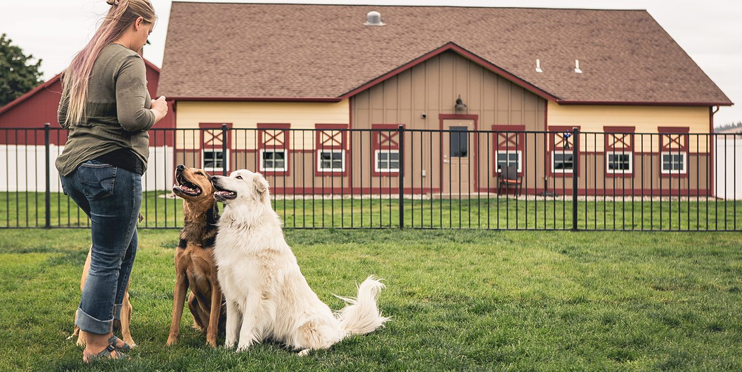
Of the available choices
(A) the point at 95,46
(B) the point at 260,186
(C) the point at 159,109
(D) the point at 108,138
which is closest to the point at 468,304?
(B) the point at 260,186

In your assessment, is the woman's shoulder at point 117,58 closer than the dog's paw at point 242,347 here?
Yes

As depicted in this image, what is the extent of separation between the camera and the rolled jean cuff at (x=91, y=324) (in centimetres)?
396

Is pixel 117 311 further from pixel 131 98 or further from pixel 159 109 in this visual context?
pixel 131 98

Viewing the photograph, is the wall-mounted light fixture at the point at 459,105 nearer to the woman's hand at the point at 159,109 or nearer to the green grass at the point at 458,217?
the green grass at the point at 458,217

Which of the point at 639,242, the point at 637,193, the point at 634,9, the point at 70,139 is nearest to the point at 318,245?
the point at 639,242

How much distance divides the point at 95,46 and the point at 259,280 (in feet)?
5.77

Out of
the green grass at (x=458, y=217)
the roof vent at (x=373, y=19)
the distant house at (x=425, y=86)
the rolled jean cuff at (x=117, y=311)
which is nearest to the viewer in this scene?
the rolled jean cuff at (x=117, y=311)

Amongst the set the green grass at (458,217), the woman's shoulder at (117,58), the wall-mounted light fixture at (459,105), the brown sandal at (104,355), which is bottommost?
the brown sandal at (104,355)

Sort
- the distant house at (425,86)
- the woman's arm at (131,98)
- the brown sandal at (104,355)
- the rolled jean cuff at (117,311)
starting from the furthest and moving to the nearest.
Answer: the distant house at (425,86), the rolled jean cuff at (117,311), the brown sandal at (104,355), the woman's arm at (131,98)

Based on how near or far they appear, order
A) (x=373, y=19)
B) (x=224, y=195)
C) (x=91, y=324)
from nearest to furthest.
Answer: (x=91, y=324) → (x=224, y=195) → (x=373, y=19)

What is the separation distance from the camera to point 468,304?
580cm


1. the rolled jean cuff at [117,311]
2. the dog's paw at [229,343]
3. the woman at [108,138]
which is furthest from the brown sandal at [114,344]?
the dog's paw at [229,343]

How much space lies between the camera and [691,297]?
19.6ft

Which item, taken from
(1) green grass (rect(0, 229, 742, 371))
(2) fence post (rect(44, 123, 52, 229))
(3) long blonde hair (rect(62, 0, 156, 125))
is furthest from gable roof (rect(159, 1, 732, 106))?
(3) long blonde hair (rect(62, 0, 156, 125))
